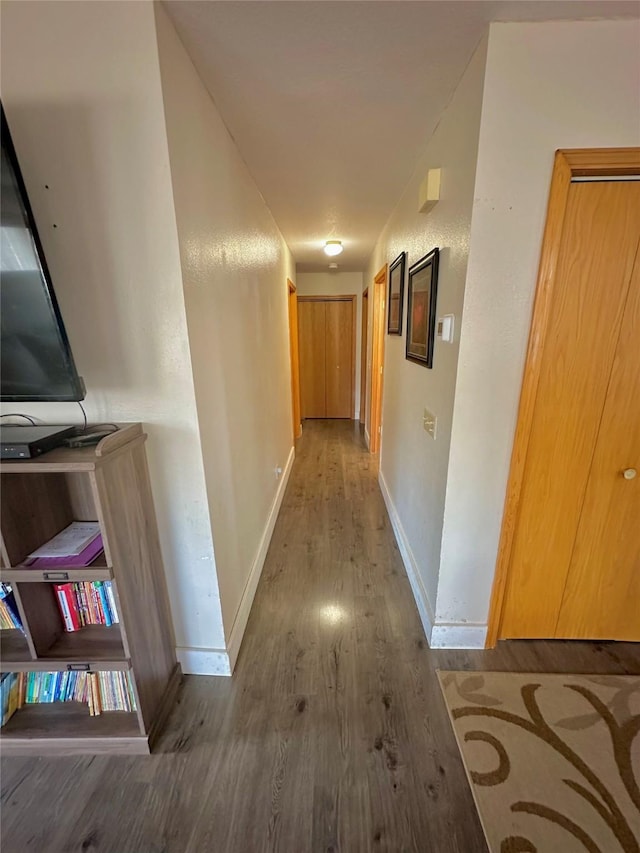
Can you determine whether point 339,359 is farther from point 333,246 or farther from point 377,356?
point 333,246

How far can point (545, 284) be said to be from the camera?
1.23 meters

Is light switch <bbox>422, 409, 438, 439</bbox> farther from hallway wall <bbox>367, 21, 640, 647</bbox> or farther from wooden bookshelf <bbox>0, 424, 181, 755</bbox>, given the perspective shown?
wooden bookshelf <bbox>0, 424, 181, 755</bbox>

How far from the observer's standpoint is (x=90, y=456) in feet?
3.28

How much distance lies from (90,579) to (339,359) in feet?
16.5

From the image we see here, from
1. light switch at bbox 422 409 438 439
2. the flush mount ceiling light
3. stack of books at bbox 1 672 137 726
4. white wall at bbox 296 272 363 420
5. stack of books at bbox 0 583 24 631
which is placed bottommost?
stack of books at bbox 1 672 137 726

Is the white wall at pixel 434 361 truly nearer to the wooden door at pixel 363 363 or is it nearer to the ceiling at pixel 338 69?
the ceiling at pixel 338 69

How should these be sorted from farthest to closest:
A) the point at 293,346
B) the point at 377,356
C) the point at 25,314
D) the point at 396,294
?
the point at 293,346
the point at 377,356
the point at 396,294
the point at 25,314

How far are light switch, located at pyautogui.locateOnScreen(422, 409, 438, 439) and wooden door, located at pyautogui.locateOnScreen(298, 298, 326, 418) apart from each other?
13.4ft

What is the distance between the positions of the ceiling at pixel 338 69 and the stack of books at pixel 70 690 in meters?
2.10

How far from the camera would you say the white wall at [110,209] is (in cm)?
96

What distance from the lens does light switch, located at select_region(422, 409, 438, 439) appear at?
1662mm

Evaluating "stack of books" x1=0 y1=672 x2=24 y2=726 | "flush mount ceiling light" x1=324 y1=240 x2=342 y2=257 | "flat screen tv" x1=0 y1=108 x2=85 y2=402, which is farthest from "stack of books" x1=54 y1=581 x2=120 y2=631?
"flush mount ceiling light" x1=324 y1=240 x2=342 y2=257

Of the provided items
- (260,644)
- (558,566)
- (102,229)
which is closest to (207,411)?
(102,229)

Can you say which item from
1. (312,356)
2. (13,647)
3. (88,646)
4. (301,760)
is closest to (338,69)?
(88,646)
